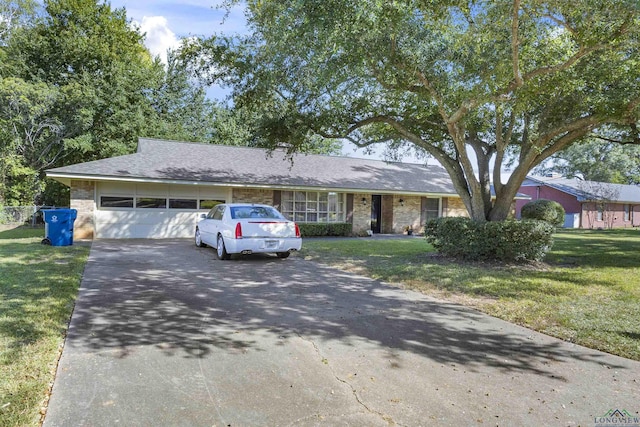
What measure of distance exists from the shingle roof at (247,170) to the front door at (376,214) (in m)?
1.17

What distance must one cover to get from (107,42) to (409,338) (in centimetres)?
3151

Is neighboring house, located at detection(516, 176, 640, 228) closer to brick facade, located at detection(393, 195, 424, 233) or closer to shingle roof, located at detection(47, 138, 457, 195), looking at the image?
shingle roof, located at detection(47, 138, 457, 195)

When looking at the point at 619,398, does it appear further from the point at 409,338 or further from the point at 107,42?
the point at 107,42

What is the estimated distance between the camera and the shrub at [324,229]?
60.2 feet

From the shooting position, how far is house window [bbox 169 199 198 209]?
54.9 feet

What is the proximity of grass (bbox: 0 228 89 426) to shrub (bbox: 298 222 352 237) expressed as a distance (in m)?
10.1

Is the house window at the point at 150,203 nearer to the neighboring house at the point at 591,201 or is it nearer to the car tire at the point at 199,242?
the car tire at the point at 199,242

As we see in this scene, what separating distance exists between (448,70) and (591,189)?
103 feet

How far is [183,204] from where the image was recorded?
667 inches

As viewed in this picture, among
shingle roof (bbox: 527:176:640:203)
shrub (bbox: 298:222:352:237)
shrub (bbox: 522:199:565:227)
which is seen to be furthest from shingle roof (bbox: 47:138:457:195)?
shingle roof (bbox: 527:176:640:203)

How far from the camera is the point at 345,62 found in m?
8.82

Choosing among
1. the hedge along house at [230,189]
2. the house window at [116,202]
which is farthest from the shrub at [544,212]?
the house window at [116,202]

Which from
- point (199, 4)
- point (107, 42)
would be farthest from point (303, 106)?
point (107, 42)

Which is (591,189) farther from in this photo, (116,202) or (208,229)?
(116,202)
